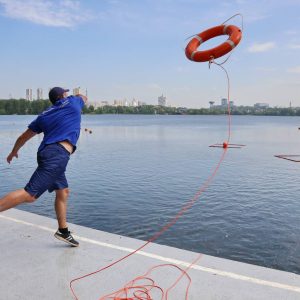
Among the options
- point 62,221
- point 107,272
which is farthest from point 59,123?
point 107,272

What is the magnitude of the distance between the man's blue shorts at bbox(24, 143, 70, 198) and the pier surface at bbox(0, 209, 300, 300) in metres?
0.76

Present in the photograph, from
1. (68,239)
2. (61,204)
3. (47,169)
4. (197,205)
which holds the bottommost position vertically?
(197,205)

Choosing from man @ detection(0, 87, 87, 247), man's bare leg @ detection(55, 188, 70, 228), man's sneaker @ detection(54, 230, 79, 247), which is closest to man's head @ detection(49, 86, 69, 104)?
man @ detection(0, 87, 87, 247)

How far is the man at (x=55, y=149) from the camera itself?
357 cm

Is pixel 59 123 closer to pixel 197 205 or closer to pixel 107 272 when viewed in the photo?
pixel 107 272

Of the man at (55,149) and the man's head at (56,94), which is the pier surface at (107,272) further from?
the man's head at (56,94)

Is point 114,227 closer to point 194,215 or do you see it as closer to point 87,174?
point 194,215

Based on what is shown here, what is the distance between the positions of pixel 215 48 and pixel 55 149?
3.67 metres

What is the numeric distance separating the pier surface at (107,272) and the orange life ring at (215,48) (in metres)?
3.60

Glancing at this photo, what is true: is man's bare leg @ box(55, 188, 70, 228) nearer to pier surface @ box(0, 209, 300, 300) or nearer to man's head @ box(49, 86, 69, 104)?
pier surface @ box(0, 209, 300, 300)

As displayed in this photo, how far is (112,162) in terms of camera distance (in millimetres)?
17828

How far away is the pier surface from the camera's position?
3098 mm

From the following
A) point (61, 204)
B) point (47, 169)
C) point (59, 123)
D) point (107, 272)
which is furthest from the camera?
point (61, 204)

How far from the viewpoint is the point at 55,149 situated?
3.71m
